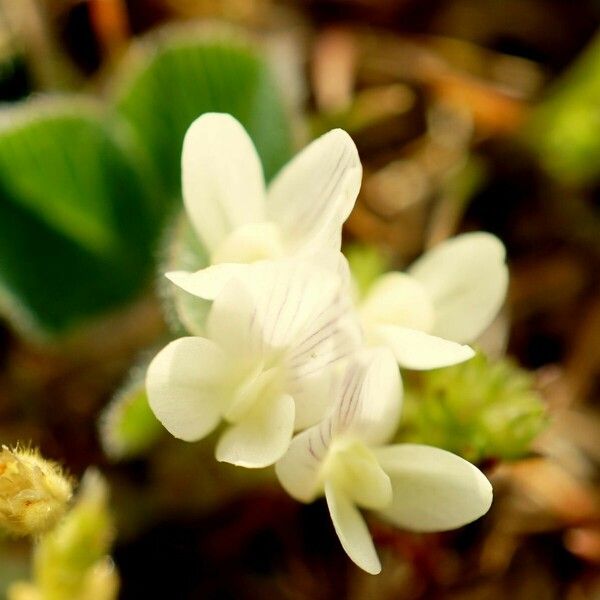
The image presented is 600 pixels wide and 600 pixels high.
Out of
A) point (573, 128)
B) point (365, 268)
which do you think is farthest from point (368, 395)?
point (573, 128)

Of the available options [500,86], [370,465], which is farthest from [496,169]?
[370,465]

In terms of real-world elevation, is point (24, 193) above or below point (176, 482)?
above

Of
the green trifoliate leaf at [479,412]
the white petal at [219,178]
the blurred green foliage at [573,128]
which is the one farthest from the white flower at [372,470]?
the blurred green foliage at [573,128]

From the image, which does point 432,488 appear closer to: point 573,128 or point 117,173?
point 117,173

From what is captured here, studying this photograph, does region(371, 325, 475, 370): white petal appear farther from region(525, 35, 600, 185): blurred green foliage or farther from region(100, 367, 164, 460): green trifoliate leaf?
region(525, 35, 600, 185): blurred green foliage

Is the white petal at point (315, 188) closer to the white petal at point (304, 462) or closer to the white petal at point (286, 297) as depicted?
the white petal at point (286, 297)

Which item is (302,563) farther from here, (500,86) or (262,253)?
(500,86)

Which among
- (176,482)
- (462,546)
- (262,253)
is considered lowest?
(462,546)

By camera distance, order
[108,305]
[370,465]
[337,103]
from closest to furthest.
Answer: [370,465] < [108,305] < [337,103]
